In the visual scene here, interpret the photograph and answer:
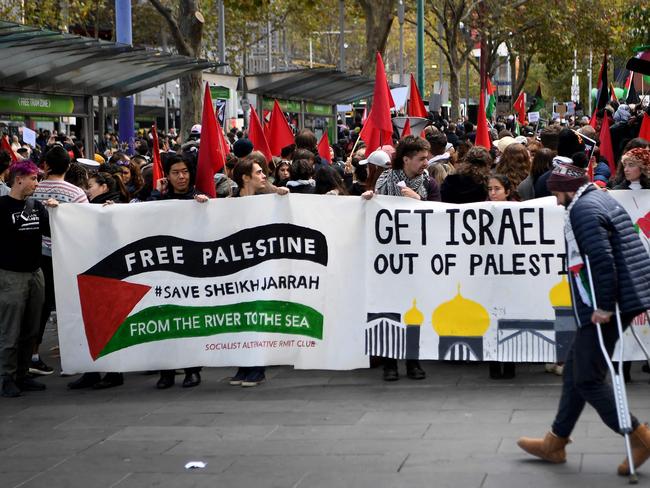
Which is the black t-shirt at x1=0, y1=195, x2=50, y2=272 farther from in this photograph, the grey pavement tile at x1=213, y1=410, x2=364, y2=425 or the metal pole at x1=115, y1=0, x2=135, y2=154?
the metal pole at x1=115, y1=0, x2=135, y2=154

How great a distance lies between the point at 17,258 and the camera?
384 inches

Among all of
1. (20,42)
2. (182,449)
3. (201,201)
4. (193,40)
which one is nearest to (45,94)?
(20,42)

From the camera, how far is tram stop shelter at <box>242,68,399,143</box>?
23062mm

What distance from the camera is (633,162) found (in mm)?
9898

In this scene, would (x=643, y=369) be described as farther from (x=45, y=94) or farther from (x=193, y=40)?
(x=193, y=40)

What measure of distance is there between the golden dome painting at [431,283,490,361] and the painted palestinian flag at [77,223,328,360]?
0.91 metres

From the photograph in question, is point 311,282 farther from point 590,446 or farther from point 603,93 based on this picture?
point 603,93

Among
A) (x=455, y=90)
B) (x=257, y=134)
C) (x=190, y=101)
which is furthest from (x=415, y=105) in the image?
(x=455, y=90)

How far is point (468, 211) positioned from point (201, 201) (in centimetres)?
201

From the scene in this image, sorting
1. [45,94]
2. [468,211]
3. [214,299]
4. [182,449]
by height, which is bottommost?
[182,449]

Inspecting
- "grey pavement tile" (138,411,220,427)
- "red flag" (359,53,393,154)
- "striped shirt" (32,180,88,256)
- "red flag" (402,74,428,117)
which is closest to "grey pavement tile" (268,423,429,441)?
"grey pavement tile" (138,411,220,427)

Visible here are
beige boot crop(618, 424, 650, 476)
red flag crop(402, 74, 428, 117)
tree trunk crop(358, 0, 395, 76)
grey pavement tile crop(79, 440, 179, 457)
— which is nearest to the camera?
beige boot crop(618, 424, 650, 476)

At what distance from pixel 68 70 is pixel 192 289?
7800 millimetres

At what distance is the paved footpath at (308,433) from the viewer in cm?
696
